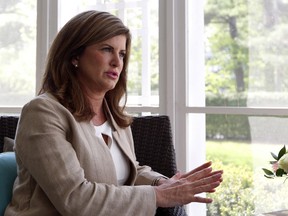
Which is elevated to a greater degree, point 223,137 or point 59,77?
point 59,77

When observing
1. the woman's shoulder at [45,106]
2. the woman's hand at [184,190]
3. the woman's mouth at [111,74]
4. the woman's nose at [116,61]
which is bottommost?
the woman's hand at [184,190]

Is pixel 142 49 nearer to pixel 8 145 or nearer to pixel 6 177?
pixel 8 145

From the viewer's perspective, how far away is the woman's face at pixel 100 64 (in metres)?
1.72

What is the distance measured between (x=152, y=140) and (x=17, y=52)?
151cm

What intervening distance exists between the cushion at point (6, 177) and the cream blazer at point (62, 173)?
0.19ft

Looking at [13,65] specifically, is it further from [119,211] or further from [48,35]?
[119,211]

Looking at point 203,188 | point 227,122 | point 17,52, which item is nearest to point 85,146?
point 203,188

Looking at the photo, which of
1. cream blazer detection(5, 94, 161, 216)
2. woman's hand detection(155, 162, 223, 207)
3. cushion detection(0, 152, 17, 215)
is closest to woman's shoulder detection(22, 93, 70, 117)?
cream blazer detection(5, 94, 161, 216)

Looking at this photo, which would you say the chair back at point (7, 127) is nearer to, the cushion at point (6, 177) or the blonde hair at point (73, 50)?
the cushion at point (6, 177)

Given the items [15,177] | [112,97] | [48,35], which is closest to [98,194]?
[15,177]

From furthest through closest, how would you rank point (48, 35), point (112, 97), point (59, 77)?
point (48, 35) → point (112, 97) → point (59, 77)

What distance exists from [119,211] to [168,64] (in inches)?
49.3

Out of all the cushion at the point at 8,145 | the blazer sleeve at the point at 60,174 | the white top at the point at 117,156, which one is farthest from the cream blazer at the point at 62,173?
the cushion at the point at 8,145

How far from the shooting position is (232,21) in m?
2.44
